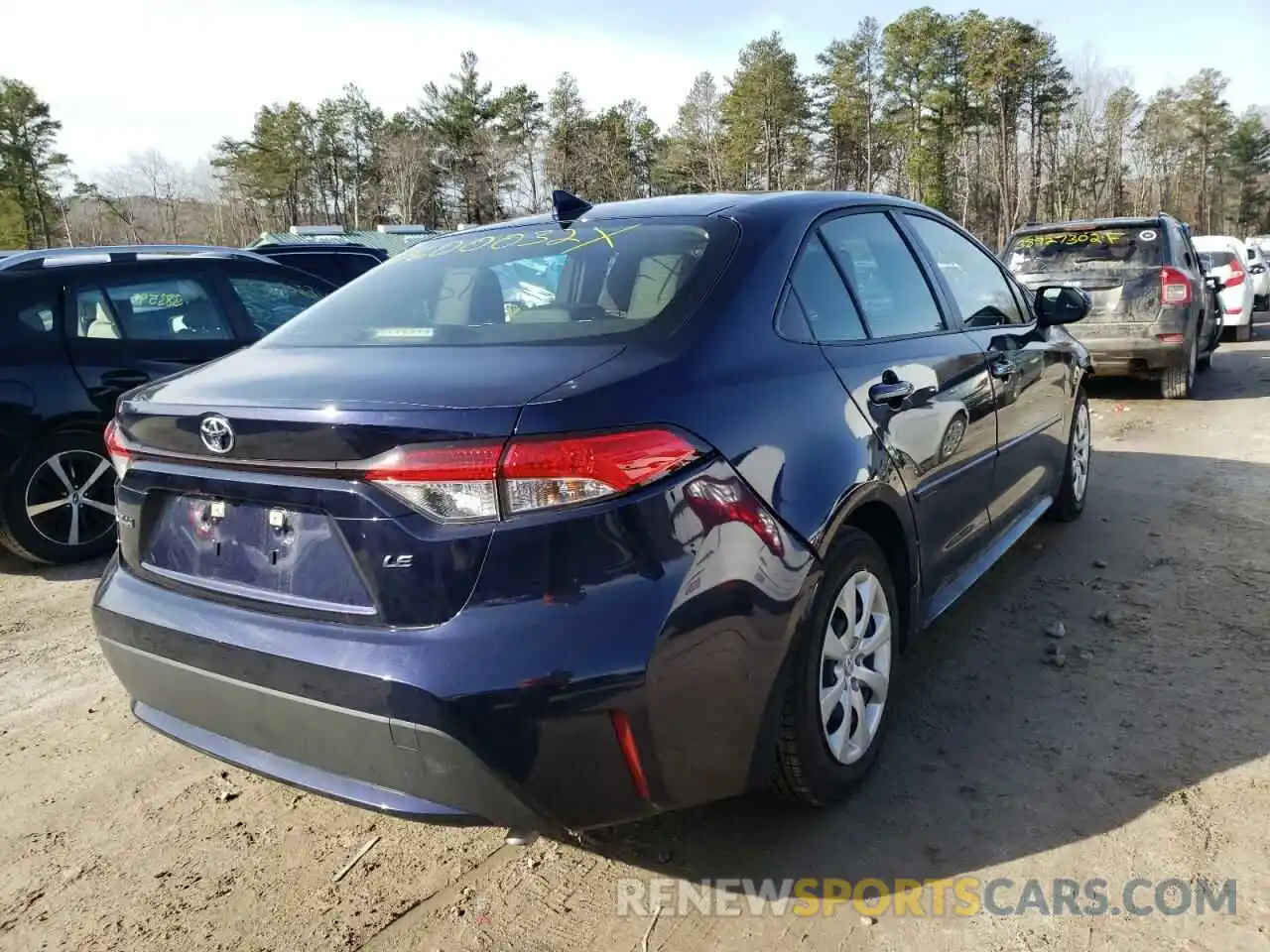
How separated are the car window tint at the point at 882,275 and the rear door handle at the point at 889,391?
181 mm

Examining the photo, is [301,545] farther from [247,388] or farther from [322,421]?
[247,388]

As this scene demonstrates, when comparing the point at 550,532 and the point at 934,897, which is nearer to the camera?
the point at 550,532

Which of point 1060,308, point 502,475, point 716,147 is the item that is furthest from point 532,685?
point 716,147

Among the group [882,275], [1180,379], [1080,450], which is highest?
[882,275]

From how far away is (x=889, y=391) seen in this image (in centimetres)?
267

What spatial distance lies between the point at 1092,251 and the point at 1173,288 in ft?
2.57

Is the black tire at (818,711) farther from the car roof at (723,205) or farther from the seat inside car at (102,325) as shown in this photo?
the seat inside car at (102,325)

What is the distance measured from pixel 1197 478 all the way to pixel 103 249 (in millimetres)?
6727

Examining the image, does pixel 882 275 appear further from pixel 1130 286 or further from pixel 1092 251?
pixel 1092 251

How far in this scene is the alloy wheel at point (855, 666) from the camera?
2.43 metres

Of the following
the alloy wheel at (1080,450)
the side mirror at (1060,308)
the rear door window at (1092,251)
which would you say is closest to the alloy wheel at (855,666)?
the side mirror at (1060,308)

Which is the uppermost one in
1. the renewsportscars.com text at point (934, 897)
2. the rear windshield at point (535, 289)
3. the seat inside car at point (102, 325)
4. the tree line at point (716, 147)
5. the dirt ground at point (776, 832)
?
the tree line at point (716, 147)

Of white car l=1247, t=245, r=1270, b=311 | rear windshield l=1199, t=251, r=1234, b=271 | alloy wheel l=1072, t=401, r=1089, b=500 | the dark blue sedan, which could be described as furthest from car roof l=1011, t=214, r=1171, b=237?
white car l=1247, t=245, r=1270, b=311

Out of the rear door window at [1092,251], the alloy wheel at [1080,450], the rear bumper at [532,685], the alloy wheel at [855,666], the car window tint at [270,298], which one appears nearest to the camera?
the rear bumper at [532,685]
